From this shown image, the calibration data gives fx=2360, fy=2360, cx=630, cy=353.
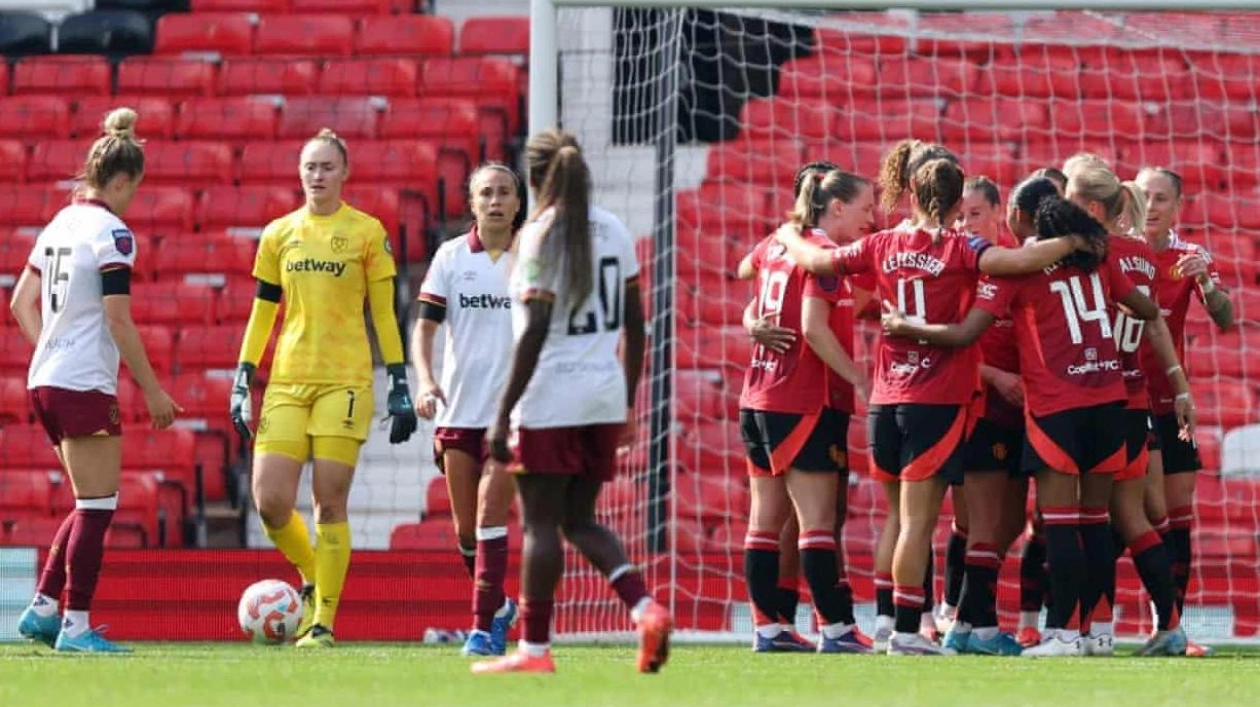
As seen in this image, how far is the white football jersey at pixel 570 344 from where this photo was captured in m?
6.84

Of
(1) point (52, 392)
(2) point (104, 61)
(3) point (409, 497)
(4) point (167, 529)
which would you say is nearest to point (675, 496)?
(3) point (409, 497)

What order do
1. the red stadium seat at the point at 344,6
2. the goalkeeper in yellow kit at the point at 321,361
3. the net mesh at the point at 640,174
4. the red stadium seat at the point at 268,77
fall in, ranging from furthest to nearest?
the red stadium seat at the point at 344,6, the red stadium seat at the point at 268,77, the net mesh at the point at 640,174, the goalkeeper in yellow kit at the point at 321,361

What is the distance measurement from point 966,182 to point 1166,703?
3.18m

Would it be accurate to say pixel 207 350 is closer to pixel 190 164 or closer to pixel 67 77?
pixel 190 164

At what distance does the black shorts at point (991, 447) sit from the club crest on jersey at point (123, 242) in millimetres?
3183

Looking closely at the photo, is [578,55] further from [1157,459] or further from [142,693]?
[142,693]

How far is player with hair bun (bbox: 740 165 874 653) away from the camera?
28.7ft

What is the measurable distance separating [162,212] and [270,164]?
81cm

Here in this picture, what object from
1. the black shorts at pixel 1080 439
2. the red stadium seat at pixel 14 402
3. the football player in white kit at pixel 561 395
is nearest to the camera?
the football player in white kit at pixel 561 395

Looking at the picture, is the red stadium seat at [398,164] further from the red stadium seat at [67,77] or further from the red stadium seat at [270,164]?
the red stadium seat at [67,77]

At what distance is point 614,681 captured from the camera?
686cm

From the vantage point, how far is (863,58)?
16.3 m

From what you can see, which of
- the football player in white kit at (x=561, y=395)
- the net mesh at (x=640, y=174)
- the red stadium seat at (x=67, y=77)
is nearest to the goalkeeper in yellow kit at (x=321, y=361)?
the net mesh at (x=640, y=174)

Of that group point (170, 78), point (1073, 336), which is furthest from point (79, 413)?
point (170, 78)
